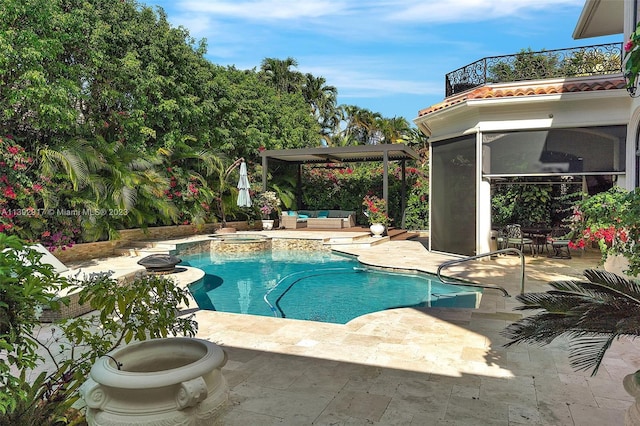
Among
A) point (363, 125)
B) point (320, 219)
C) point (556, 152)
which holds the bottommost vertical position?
point (320, 219)

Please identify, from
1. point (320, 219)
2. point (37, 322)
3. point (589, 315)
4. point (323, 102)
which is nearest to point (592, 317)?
point (589, 315)

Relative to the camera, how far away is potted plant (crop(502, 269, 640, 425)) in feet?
7.96

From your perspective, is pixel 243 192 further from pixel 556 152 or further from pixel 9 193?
pixel 556 152

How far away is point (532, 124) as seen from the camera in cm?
1073

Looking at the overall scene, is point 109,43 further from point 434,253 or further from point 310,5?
point 434,253

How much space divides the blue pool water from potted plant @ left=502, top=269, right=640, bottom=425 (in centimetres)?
459

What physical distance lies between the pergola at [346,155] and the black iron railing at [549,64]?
215 inches

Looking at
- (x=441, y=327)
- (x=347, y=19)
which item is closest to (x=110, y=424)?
(x=441, y=327)

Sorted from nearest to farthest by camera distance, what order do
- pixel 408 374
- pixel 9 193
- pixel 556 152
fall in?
pixel 408 374 < pixel 9 193 < pixel 556 152

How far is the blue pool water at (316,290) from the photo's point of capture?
314 inches

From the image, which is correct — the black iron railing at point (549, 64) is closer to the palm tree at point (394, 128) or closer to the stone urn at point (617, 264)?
the stone urn at point (617, 264)

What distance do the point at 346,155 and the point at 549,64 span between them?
1001 cm

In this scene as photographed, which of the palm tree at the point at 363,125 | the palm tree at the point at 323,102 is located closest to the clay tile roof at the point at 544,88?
the palm tree at the point at 363,125

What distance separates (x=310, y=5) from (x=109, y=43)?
8548mm
